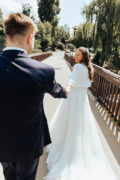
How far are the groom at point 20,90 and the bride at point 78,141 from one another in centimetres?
94

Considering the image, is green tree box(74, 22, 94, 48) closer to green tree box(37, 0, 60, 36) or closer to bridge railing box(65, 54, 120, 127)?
bridge railing box(65, 54, 120, 127)

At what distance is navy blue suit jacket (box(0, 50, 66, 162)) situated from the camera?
3.11 ft

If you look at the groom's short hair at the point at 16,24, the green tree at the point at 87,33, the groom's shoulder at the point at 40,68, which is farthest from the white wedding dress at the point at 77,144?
the green tree at the point at 87,33

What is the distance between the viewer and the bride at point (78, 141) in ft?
6.62

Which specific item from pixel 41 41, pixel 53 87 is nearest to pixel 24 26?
pixel 53 87

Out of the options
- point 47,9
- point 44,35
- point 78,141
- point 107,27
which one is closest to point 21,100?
point 78,141

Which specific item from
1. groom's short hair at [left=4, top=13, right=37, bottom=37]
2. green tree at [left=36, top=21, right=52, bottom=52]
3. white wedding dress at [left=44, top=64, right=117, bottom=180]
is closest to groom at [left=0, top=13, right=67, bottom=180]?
groom's short hair at [left=4, top=13, right=37, bottom=37]

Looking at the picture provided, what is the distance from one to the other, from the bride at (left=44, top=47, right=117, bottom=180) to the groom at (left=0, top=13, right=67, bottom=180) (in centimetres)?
94

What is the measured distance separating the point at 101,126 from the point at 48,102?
7.21ft

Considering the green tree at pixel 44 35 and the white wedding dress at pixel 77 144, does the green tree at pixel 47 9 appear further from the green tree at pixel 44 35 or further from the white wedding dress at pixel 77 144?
the white wedding dress at pixel 77 144

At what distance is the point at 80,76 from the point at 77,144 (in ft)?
3.48

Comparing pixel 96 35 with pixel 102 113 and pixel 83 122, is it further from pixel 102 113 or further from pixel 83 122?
pixel 83 122

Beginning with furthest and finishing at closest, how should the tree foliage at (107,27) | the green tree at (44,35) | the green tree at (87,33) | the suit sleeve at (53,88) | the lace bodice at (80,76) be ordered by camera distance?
the green tree at (44,35), the green tree at (87,33), the tree foliage at (107,27), the lace bodice at (80,76), the suit sleeve at (53,88)

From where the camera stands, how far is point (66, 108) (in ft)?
7.82
